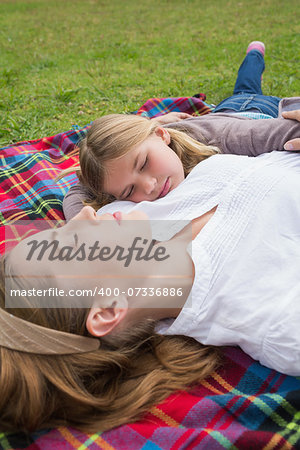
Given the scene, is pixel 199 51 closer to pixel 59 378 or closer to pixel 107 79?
pixel 107 79

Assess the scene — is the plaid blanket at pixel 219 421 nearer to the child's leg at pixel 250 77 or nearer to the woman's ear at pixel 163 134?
the woman's ear at pixel 163 134

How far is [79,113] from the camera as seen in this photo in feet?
14.3

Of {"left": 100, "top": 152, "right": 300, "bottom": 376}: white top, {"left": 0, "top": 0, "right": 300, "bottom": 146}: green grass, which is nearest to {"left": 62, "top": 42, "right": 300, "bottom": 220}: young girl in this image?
{"left": 100, "top": 152, "right": 300, "bottom": 376}: white top

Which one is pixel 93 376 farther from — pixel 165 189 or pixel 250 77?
pixel 250 77

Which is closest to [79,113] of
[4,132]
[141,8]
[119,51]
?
[4,132]

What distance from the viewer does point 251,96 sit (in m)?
3.62

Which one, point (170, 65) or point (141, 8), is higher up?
point (141, 8)

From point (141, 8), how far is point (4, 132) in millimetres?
6409

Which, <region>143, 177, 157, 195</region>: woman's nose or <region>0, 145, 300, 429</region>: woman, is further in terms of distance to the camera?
<region>143, 177, 157, 195</region>: woman's nose

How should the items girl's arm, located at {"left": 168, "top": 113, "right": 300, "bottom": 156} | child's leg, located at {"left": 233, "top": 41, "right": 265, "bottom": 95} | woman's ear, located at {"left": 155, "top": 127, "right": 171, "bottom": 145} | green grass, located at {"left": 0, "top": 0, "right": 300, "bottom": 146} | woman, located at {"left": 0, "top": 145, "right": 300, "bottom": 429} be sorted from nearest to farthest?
woman, located at {"left": 0, "top": 145, "right": 300, "bottom": 429}, girl's arm, located at {"left": 168, "top": 113, "right": 300, "bottom": 156}, woman's ear, located at {"left": 155, "top": 127, "right": 171, "bottom": 145}, child's leg, located at {"left": 233, "top": 41, "right": 265, "bottom": 95}, green grass, located at {"left": 0, "top": 0, "right": 300, "bottom": 146}

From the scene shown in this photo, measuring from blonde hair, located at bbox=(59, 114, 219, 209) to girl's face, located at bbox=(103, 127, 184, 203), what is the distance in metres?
0.04

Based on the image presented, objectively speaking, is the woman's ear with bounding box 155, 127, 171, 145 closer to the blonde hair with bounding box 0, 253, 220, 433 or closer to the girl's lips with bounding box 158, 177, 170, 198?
the girl's lips with bounding box 158, 177, 170, 198

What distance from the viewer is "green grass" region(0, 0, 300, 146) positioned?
4.51 metres

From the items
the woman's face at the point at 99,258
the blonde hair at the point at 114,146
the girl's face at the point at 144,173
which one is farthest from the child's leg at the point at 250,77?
the woman's face at the point at 99,258
